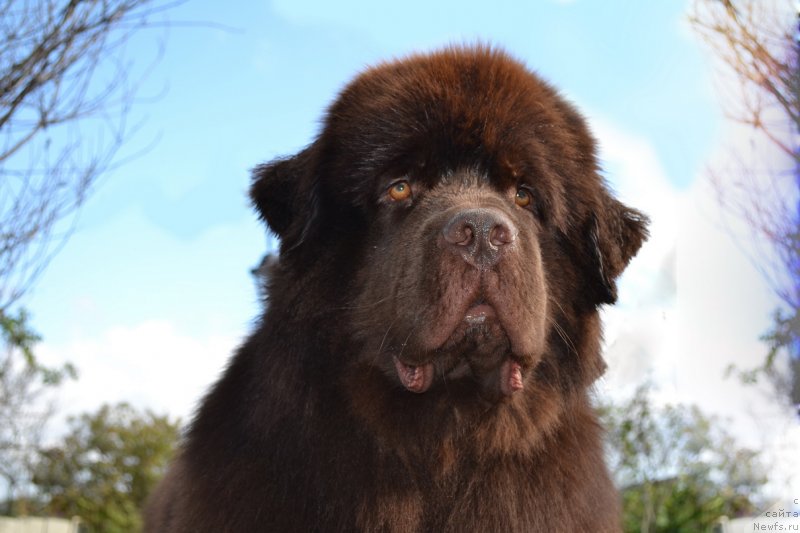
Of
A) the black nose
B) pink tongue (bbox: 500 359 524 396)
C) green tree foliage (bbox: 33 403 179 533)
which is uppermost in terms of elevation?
green tree foliage (bbox: 33 403 179 533)

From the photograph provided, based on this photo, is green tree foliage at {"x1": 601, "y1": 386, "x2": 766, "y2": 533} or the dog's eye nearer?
the dog's eye

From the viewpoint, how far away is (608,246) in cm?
325

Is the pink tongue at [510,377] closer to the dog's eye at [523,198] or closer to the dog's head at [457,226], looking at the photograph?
the dog's head at [457,226]

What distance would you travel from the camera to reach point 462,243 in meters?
2.56

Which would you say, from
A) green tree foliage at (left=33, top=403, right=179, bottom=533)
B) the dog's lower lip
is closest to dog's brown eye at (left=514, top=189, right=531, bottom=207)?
the dog's lower lip

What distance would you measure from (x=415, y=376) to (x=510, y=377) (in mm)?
350

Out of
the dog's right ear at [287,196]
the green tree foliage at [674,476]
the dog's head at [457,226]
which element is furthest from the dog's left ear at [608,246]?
the green tree foliage at [674,476]

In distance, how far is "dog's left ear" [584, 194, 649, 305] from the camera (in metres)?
3.21

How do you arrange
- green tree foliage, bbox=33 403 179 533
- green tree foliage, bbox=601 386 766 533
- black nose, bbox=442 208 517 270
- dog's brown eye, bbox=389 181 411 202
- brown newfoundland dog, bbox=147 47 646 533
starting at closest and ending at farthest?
black nose, bbox=442 208 517 270
brown newfoundland dog, bbox=147 47 646 533
dog's brown eye, bbox=389 181 411 202
green tree foliage, bbox=601 386 766 533
green tree foliage, bbox=33 403 179 533

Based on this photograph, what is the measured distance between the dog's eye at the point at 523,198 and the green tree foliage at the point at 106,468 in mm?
15614

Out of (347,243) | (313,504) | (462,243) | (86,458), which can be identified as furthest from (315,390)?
(86,458)

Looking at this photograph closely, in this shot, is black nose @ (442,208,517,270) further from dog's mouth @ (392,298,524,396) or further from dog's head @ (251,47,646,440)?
dog's mouth @ (392,298,524,396)

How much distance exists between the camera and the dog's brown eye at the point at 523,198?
309 cm

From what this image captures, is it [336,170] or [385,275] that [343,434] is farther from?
[336,170]
